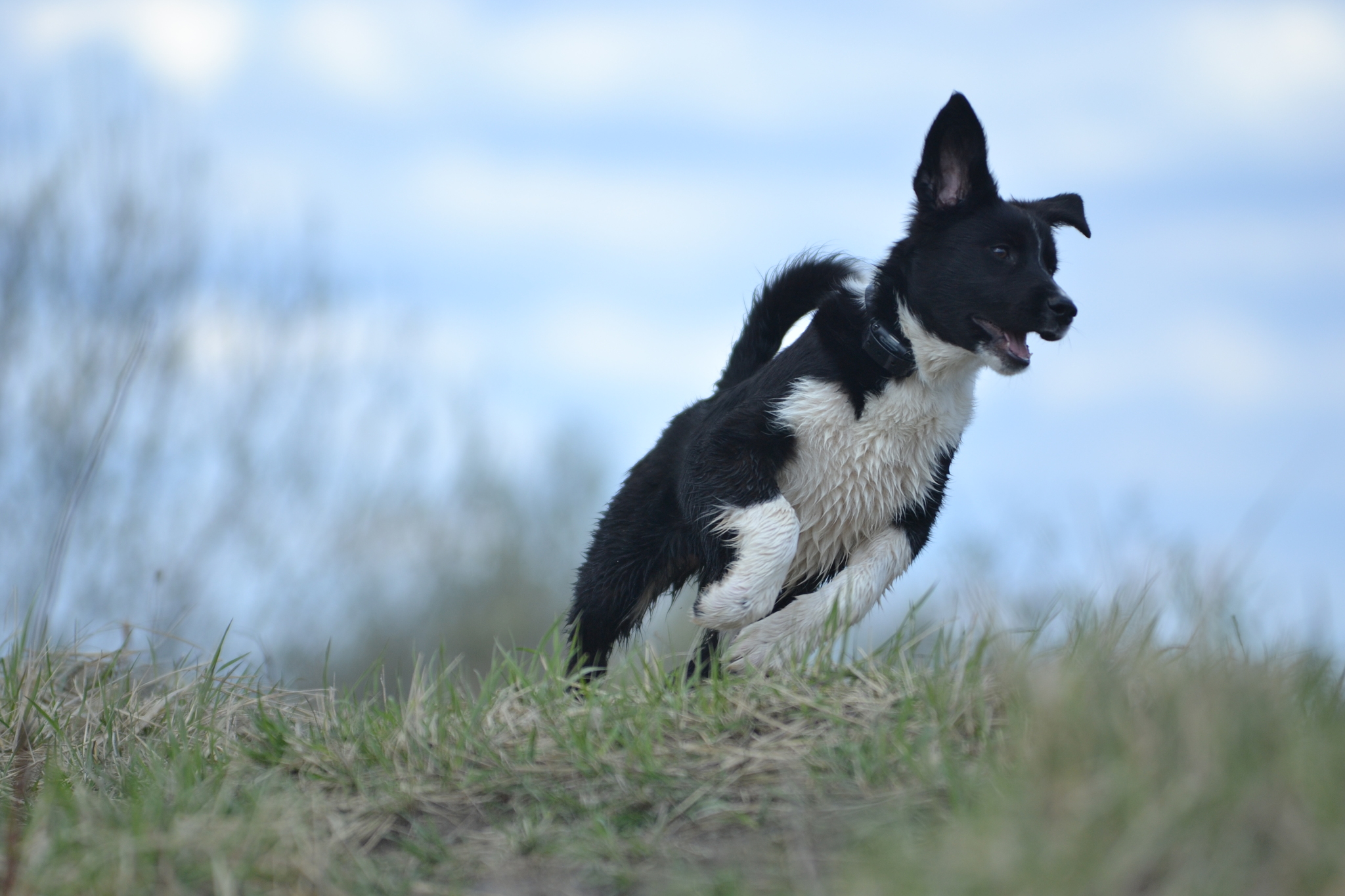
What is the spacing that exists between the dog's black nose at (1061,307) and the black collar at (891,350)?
50 cm

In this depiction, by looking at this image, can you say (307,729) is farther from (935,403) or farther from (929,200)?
(929,200)

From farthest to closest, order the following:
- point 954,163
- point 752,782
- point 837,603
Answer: point 954,163
point 837,603
point 752,782

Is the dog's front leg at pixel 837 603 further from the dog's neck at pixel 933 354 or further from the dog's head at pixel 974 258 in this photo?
the dog's head at pixel 974 258

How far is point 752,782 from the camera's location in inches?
108

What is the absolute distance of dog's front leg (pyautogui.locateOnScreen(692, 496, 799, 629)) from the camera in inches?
150

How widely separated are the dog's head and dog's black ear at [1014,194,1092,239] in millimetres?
99

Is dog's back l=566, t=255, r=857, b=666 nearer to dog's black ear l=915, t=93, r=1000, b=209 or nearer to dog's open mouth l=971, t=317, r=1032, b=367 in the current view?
dog's black ear l=915, t=93, r=1000, b=209

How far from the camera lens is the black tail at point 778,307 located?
15.2 ft

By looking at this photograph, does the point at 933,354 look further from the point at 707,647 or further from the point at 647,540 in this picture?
the point at 707,647

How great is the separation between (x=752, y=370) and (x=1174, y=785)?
3.06m

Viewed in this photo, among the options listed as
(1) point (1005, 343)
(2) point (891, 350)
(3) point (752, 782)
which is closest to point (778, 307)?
(2) point (891, 350)

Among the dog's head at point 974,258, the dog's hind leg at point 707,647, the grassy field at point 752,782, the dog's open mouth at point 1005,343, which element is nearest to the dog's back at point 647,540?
the dog's hind leg at point 707,647

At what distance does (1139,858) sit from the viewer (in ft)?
6.09

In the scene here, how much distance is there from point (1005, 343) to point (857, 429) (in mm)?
624
